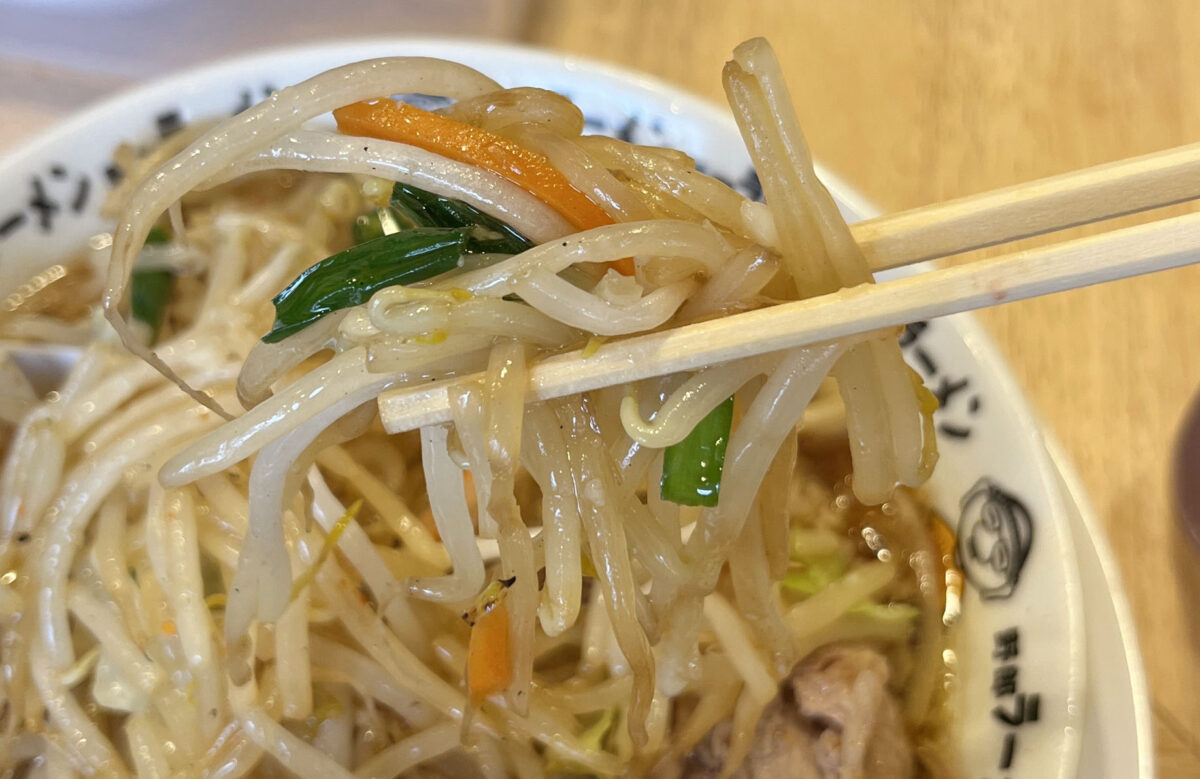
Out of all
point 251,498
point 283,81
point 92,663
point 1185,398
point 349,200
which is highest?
point 283,81

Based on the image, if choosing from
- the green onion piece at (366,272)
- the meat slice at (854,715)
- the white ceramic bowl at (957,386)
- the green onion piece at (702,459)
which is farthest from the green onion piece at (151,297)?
the meat slice at (854,715)

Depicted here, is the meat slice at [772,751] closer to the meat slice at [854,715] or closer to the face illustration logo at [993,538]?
the meat slice at [854,715]

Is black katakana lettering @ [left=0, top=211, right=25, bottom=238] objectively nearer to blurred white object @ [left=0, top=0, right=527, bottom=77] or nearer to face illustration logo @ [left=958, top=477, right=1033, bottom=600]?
blurred white object @ [left=0, top=0, right=527, bottom=77]

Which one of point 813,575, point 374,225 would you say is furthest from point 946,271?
point 374,225

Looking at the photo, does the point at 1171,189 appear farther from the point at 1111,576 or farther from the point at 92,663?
the point at 92,663

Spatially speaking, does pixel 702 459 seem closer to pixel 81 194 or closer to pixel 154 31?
pixel 81 194

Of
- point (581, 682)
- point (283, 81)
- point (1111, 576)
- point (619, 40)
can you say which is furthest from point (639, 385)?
point (619, 40)
